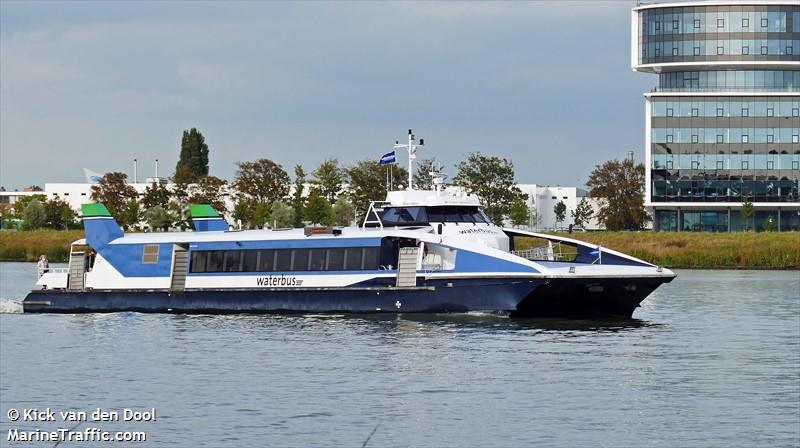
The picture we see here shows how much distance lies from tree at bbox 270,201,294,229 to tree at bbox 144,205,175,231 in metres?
10.9

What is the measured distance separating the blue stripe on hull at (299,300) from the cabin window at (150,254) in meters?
1.30

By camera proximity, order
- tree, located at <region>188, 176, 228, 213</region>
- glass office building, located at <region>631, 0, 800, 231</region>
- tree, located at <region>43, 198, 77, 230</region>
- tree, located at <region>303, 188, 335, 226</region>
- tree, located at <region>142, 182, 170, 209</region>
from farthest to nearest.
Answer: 1. tree, located at <region>43, 198, 77, 230</region>
2. tree, located at <region>142, 182, 170, 209</region>
3. tree, located at <region>188, 176, 228, 213</region>
4. tree, located at <region>303, 188, 335, 226</region>
5. glass office building, located at <region>631, 0, 800, 231</region>

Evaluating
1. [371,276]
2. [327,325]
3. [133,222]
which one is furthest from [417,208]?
[133,222]

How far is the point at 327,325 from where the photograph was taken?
155 feet

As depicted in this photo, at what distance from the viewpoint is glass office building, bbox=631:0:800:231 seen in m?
124

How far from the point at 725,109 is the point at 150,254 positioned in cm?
8199

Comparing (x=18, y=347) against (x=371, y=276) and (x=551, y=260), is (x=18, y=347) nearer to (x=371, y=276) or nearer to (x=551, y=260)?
(x=371, y=276)

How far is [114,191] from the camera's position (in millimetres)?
150250

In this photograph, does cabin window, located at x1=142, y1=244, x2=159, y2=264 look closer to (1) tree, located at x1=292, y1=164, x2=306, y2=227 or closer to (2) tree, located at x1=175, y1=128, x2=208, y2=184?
(1) tree, located at x1=292, y1=164, x2=306, y2=227

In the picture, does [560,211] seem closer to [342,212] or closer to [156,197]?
[342,212]

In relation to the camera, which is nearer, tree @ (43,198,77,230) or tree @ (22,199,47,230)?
tree @ (22,199,47,230)

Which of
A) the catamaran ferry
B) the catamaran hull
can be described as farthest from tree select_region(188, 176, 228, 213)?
the catamaran hull

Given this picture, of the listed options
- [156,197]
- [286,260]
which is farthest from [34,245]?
[286,260]

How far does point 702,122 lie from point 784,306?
70625mm
